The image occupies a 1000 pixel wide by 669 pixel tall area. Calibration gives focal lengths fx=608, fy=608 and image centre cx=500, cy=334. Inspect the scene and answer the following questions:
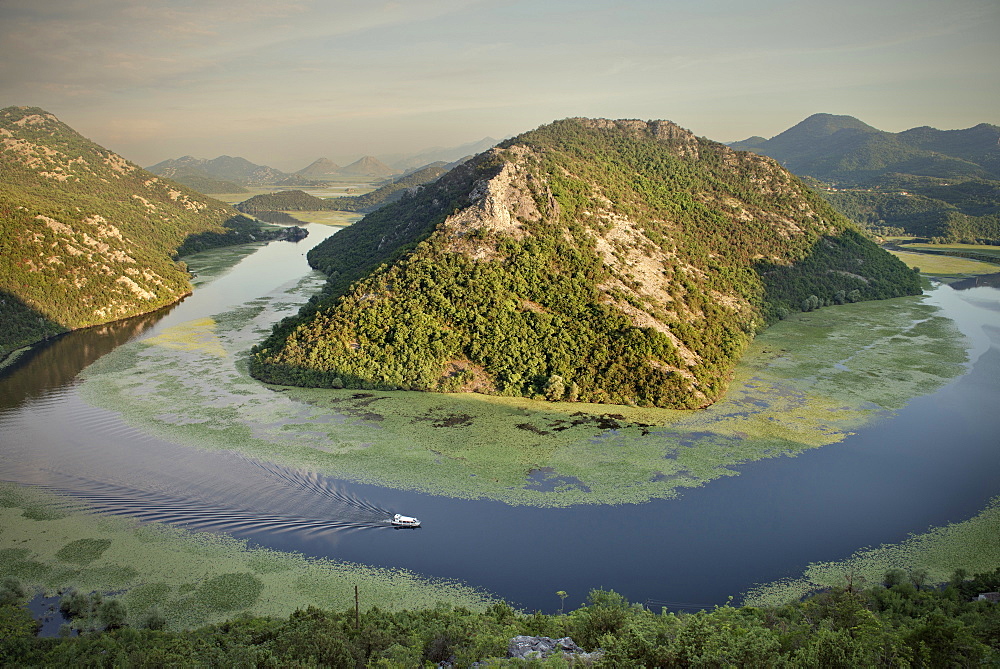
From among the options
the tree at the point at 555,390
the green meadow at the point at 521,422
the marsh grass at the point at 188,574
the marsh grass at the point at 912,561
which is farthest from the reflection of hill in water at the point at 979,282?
the marsh grass at the point at 188,574

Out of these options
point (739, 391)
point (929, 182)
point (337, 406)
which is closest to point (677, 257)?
point (739, 391)

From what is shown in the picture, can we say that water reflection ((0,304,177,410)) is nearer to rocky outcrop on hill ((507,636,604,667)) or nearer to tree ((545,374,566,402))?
tree ((545,374,566,402))

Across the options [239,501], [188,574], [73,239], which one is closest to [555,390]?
[239,501]

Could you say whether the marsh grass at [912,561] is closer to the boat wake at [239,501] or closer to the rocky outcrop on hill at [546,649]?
the rocky outcrop on hill at [546,649]

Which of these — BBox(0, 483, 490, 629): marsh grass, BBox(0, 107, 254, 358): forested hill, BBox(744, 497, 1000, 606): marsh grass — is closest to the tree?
BBox(0, 483, 490, 629): marsh grass

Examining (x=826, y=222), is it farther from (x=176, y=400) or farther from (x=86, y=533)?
(x=86, y=533)

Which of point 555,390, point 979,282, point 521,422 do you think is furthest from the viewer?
point 979,282

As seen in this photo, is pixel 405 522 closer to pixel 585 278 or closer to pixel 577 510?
pixel 577 510
